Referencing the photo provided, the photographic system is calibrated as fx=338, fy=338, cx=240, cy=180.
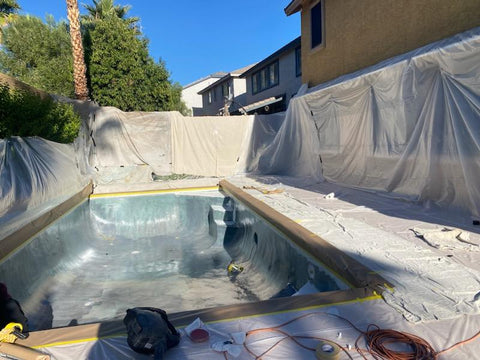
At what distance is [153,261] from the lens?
5.84m

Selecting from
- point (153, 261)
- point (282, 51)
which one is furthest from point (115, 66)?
point (153, 261)

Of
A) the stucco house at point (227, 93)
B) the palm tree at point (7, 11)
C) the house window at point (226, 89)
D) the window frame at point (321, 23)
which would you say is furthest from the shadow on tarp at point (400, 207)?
the palm tree at point (7, 11)

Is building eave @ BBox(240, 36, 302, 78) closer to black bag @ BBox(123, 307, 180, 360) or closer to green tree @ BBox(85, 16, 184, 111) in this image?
green tree @ BBox(85, 16, 184, 111)

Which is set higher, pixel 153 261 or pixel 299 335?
pixel 299 335

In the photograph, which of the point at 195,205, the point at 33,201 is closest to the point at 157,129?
the point at 195,205

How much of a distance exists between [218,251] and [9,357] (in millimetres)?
4761

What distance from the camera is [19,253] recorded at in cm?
370

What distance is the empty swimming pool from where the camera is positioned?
12.7 feet

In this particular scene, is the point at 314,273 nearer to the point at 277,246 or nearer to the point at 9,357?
the point at 277,246

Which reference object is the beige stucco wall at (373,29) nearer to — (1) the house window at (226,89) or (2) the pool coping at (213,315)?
(2) the pool coping at (213,315)

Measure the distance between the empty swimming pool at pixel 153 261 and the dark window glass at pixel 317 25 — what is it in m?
4.65

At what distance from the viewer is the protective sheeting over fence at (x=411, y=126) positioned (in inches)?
155

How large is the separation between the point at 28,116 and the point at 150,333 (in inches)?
211

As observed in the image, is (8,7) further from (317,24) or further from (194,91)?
(194,91)
